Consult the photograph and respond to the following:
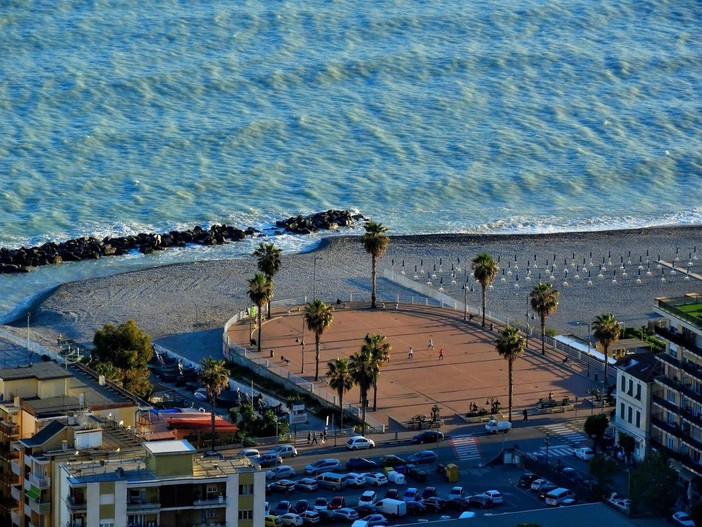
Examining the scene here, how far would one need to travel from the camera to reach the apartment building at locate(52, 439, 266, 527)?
290ft

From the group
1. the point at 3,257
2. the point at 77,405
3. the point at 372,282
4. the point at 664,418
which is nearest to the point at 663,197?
the point at 372,282

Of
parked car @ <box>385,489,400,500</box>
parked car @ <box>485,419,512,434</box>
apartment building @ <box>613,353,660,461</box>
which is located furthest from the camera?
parked car @ <box>485,419,512,434</box>

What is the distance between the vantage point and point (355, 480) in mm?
112062

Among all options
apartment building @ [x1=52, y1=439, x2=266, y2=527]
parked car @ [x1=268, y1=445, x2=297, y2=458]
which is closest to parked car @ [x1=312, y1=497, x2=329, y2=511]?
parked car @ [x1=268, y1=445, x2=297, y2=458]

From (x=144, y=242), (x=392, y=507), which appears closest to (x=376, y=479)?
(x=392, y=507)

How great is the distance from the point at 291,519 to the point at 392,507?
18.2 ft

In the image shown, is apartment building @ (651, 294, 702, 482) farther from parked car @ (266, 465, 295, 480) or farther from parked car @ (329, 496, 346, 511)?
parked car @ (266, 465, 295, 480)

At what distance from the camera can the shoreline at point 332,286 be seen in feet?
492

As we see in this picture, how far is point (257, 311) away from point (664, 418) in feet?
128

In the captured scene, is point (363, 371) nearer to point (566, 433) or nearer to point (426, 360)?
point (566, 433)

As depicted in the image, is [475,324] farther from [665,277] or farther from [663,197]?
[663,197]

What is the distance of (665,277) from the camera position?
161 metres

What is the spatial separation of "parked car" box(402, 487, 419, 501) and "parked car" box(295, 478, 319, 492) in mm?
4778

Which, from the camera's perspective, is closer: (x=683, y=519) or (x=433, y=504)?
(x=683, y=519)
